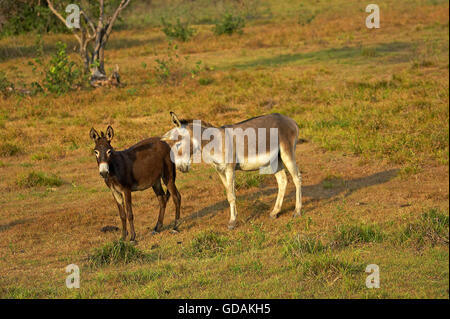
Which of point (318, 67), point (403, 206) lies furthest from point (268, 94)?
point (403, 206)

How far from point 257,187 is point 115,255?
4.81 meters

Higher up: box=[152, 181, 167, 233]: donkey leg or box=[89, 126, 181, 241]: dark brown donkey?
box=[89, 126, 181, 241]: dark brown donkey

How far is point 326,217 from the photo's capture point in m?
9.75

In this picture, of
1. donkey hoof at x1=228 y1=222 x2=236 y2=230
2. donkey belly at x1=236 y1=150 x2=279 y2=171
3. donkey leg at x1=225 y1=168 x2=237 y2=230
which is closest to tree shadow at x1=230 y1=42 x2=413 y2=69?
donkey belly at x1=236 y1=150 x2=279 y2=171

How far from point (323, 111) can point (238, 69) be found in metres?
8.76

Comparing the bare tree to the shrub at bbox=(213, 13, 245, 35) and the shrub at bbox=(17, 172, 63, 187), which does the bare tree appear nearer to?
the shrub at bbox=(17, 172, 63, 187)

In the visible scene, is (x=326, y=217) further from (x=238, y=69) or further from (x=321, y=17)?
(x=321, y=17)

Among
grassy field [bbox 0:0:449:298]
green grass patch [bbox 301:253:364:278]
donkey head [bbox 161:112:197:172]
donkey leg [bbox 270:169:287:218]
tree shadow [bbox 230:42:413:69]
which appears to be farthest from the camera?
tree shadow [bbox 230:42:413:69]

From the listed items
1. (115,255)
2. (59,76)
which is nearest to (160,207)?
(115,255)

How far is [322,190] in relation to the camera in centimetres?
1172

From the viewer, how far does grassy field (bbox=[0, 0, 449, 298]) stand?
718 centimetres

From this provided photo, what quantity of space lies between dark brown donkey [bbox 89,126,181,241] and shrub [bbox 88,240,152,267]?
0.96 metres
